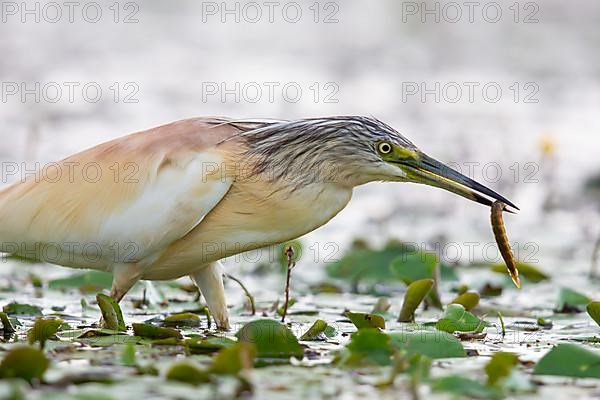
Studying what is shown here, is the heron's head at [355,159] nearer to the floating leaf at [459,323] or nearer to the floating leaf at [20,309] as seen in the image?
the floating leaf at [459,323]

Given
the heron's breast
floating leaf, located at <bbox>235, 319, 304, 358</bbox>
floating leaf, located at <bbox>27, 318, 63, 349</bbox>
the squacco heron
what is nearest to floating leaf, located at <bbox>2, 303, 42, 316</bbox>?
the squacco heron

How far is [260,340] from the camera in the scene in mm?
4887

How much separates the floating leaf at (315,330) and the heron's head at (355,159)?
62cm

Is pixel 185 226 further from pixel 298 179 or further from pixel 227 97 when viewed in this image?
pixel 227 97

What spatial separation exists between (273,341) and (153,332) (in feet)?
1.98

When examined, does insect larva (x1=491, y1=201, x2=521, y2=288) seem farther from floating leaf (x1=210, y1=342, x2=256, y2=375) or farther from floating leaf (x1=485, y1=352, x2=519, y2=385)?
floating leaf (x1=210, y1=342, x2=256, y2=375)

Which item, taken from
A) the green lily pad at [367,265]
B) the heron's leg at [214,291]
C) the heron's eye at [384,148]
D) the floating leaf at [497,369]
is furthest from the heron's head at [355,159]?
the green lily pad at [367,265]

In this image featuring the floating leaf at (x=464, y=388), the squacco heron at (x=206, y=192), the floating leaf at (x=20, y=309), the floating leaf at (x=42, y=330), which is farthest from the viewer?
the floating leaf at (x=20, y=309)

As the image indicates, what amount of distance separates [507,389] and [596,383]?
0.49 metres

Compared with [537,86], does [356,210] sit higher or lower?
lower

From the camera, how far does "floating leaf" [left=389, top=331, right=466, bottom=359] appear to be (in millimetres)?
4875

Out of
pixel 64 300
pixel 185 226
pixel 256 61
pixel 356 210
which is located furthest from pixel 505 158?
pixel 185 226

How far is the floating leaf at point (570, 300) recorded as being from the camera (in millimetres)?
6621

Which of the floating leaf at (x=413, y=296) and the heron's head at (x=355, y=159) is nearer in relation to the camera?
the heron's head at (x=355, y=159)
